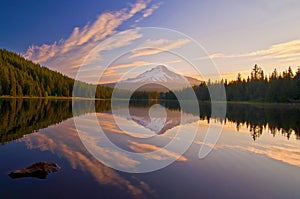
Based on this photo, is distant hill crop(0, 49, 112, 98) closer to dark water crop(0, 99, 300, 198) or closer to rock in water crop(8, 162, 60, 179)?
dark water crop(0, 99, 300, 198)

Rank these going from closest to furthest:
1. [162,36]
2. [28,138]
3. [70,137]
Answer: [162,36], [28,138], [70,137]

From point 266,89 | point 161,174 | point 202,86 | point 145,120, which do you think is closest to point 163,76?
point 266,89

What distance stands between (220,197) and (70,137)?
16.2 meters

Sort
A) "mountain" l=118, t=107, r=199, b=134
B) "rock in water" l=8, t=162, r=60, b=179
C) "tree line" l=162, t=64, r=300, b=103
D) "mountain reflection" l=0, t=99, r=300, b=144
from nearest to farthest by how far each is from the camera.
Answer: "rock in water" l=8, t=162, r=60, b=179, "mountain reflection" l=0, t=99, r=300, b=144, "mountain" l=118, t=107, r=199, b=134, "tree line" l=162, t=64, r=300, b=103

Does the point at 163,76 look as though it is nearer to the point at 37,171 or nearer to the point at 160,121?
the point at 160,121

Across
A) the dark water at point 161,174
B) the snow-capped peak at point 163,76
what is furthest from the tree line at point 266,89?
the dark water at point 161,174

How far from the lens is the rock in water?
11742 mm

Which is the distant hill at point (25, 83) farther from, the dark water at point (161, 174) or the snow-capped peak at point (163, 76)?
the dark water at point (161, 174)

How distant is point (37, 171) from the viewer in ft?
40.0

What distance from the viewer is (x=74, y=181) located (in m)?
11.2

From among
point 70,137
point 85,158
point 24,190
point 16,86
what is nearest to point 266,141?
point 85,158

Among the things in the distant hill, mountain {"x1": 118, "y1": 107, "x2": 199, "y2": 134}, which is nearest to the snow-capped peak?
mountain {"x1": 118, "y1": 107, "x2": 199, "y2": 134}

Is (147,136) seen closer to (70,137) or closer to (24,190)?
(70,137)

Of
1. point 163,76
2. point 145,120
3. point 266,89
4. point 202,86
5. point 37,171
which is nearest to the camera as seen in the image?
point 37,171
